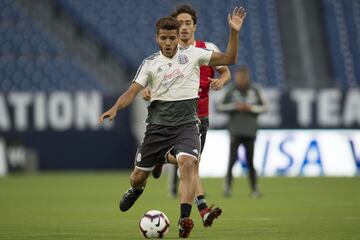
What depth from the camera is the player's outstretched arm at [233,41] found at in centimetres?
938

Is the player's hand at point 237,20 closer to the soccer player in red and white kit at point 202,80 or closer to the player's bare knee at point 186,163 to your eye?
the soccer player in red and white kit at point 202,80

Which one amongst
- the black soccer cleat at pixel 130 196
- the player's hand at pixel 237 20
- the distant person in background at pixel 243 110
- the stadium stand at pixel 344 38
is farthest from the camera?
the stadium stand at pixel 344 38

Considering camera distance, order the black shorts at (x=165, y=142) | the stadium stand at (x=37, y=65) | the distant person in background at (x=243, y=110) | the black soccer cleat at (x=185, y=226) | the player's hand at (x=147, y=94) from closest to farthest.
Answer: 1. the black soccer cleat at (x=185, y=226)
2. the black shorts at (x=165, y=142)
3. the player's hand at (x=147, y=94)
4. the distant person in background at (x=243, y=110)
5. the stadium stand at (x=37, y=65)

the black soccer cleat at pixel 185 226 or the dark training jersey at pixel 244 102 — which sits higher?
the dark training jersey at pixel 244 102

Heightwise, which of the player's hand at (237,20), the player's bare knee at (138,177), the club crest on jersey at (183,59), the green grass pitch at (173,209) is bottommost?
the green grass pitch at (173,209)

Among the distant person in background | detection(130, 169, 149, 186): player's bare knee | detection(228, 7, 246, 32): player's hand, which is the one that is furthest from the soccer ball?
the distant person in background

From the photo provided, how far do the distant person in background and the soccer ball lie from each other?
777 centimetres

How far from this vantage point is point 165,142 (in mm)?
10070

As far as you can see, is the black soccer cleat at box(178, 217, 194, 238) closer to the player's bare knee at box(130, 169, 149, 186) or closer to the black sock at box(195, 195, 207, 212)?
the black sock at box(195, 195, 207, 212)

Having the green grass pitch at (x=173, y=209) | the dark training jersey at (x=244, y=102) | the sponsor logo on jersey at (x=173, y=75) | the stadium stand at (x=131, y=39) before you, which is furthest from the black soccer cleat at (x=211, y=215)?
the stadium stand at (x=131, y=39)

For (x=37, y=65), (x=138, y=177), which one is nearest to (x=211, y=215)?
(x=138, y=177)

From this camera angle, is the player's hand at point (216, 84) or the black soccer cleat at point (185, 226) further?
the player's hand at point (216, 84)

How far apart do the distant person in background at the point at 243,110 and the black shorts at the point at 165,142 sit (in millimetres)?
7108

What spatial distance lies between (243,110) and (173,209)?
14.3ft
